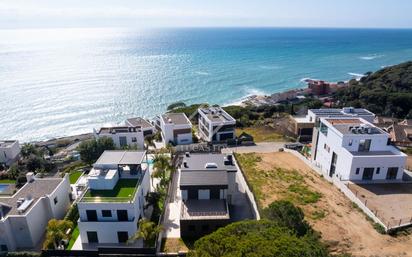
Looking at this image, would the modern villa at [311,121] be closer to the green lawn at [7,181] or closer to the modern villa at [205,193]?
the modern villa at [205,193]

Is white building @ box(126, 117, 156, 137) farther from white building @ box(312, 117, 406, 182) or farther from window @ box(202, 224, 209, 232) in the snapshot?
window @ box(202, 224, 209, 232)

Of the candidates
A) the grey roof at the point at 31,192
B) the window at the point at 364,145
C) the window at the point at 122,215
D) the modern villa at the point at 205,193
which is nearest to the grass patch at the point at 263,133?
the window at the point at 364,145

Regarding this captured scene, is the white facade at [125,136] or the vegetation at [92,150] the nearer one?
the vegetation at [92,150]

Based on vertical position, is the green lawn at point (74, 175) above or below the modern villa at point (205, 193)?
below

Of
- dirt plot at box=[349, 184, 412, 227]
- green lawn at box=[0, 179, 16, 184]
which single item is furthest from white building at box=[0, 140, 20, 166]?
dirt plot at box=[349, 184, 412, 227]

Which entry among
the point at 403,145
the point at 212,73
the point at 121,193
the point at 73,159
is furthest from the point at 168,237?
the point at 212,73

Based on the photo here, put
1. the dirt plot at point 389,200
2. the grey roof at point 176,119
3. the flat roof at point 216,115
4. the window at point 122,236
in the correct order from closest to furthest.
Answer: the window at point 122,236 < the dirt plot at point 389,200 < the grey roof at point 176,119 < the flat roof at point 216,115
